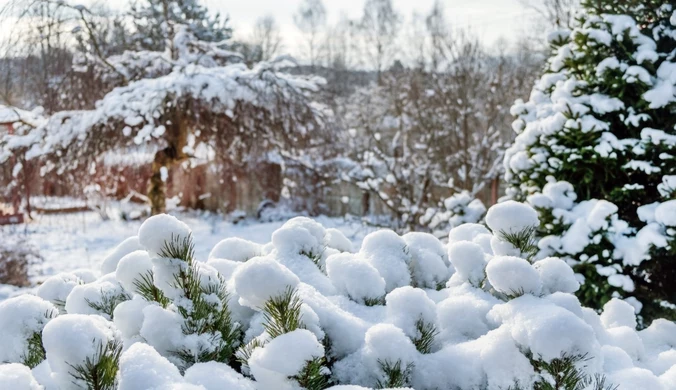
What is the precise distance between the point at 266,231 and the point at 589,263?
711 cm

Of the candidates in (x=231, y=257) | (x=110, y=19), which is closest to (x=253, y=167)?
(x=110, y=19)

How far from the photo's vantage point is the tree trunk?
6636 mm

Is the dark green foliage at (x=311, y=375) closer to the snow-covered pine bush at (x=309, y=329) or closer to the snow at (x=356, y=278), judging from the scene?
the snow-covered pine bush at (x=309, y=329)

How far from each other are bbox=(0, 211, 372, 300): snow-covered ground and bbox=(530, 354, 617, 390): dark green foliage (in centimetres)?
615

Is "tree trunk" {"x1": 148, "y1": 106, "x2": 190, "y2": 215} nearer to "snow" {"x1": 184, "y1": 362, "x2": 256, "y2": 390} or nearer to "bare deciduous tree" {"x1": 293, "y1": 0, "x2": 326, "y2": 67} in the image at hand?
"snow" {"x1": 184, "y1": 362, "x2": 256, "y2": 390}

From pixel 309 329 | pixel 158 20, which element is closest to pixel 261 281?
pixel 309 329

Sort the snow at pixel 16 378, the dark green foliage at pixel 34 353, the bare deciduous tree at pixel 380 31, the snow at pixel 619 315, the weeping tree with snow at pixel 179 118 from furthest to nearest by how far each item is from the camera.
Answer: the bare deciduous tree at pixel 380 31 < the weeping tree with snow at pixel 179 118 < the snow at pixel 619 315 < the dark green foliage at pixel 34 353 < the snow at pixel 16 378

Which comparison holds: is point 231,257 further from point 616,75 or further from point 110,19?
point 110,19

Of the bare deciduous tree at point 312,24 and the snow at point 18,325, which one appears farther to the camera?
the bare deciduous tree at point 312,24

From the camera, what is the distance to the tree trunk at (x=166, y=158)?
6.64 metres

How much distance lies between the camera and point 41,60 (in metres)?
5.31

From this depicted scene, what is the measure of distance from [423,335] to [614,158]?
275 cm

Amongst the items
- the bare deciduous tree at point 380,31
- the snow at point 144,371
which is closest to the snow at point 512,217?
the snow at point 144,371

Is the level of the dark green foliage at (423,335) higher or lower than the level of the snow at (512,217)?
lower
